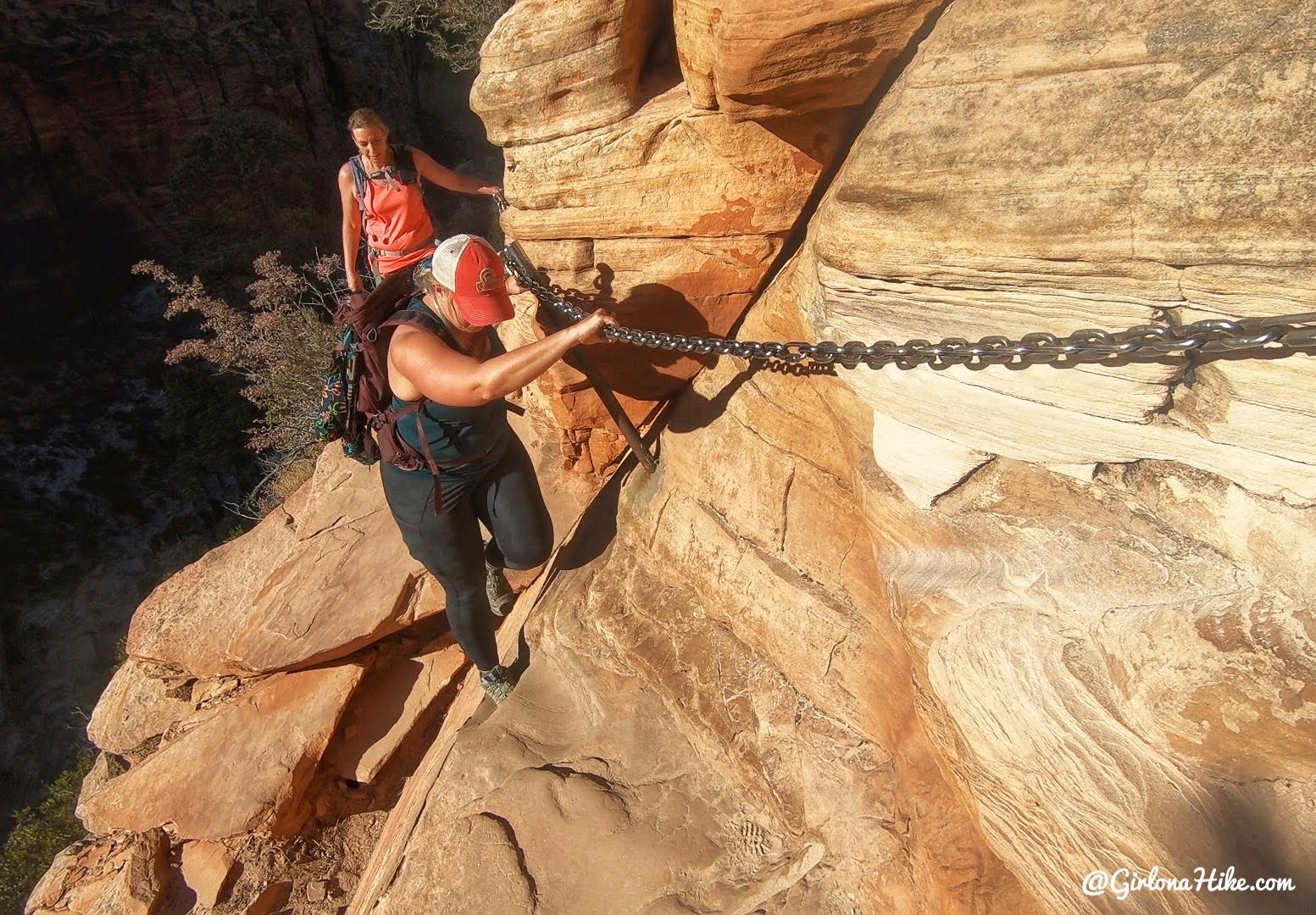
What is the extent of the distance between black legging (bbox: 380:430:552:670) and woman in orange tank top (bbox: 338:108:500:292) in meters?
1.46

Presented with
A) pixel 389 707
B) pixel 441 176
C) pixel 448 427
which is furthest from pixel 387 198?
pixel 389 707

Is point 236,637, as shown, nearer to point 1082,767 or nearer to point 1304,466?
point 1082,767

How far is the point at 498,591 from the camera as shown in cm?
475

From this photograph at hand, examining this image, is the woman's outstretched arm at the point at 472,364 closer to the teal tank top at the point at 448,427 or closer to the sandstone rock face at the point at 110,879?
the teal tank top at the point at 448,427

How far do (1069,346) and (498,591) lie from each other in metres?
3.70

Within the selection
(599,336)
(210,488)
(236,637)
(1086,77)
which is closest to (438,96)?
(210,488)

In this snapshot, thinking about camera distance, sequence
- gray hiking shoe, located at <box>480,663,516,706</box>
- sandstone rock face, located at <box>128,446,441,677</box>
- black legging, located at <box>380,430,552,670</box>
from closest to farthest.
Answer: black legging, located at <box>380,430,552,670</box>
gray hiking shoe, located at <box>480,663,516,706</box>
sandstone rock face, located at <box>128,446,441,677</box>

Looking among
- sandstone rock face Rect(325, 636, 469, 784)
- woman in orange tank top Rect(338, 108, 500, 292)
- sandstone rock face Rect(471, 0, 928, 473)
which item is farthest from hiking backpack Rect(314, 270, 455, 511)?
sandstone rock face Rect(325, 636, 469, 784)

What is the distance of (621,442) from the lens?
5023 mm

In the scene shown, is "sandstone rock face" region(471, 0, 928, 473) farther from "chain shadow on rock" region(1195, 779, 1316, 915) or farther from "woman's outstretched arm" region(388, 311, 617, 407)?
"chain shadow on rock" region(1195, 779, 1316, 915)

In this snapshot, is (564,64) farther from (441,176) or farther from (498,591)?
(498,591)

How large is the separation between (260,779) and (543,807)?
2.59 metres

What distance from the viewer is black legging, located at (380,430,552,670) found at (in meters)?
3.55

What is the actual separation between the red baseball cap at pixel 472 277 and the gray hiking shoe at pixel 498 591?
2037 millimetres
